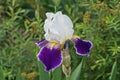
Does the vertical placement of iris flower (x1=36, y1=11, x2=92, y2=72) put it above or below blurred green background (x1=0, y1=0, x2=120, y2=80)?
above

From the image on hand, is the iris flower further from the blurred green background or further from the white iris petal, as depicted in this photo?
the blurred green background

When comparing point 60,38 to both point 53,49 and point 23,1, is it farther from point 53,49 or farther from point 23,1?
point 23,1

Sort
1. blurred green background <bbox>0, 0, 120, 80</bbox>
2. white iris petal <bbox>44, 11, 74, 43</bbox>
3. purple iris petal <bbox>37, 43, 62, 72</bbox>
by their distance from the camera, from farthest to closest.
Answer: blurred green background <bbox>0, 0, 120, 80</bbox> → white iris petal <bbox>44, 11, 74, 43</bbox> → purple iris petal <bbox>37, 43, 62, 72</bbox>

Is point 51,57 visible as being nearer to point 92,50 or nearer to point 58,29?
point 58,29

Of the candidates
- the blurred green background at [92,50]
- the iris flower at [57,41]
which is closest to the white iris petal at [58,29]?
the iris flower at [57,41]

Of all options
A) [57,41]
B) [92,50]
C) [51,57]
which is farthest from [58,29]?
[92,50]

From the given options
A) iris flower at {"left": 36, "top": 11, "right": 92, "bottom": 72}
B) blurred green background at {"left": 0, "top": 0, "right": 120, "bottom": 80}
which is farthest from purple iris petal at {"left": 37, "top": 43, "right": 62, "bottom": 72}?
blurred green background at {"left": 0, "top": 0, "right": 120, "bottom": 80}

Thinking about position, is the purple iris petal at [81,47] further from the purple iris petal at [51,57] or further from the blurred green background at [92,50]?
the blurred green background at [92,50]
